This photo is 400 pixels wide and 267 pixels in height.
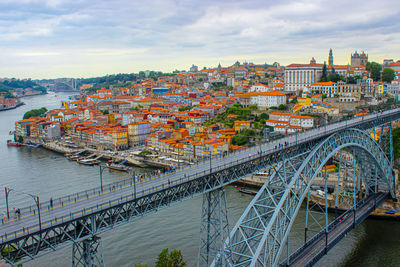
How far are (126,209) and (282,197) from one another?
16.9 ft

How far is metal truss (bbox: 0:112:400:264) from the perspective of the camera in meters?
8.84

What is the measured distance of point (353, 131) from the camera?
1822 centimetres

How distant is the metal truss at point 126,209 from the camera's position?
8.84m

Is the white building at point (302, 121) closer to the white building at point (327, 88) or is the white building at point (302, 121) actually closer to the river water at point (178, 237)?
the white building at point (327, 88)

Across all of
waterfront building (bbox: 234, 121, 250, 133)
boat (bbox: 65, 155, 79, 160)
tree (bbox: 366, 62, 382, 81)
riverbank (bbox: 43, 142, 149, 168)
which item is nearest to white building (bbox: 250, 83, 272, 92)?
tree (bbox: 366, 62, 382, 81)

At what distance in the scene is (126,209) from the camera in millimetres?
11969

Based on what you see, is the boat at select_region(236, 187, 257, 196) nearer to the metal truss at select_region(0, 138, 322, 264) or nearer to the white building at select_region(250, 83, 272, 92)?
the metal truss at select_region(0, 138, 322, 264)

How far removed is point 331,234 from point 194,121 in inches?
1276

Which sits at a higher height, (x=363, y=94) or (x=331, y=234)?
(x=363, y=94)

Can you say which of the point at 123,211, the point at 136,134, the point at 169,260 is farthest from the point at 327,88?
the point at 123,211

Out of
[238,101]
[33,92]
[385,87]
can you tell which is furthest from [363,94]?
[33,92]

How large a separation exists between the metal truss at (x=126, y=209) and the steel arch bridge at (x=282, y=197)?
1.18ft

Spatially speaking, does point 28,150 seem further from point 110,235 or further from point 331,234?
point 331,234

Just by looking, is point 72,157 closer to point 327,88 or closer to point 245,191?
point 245,191
